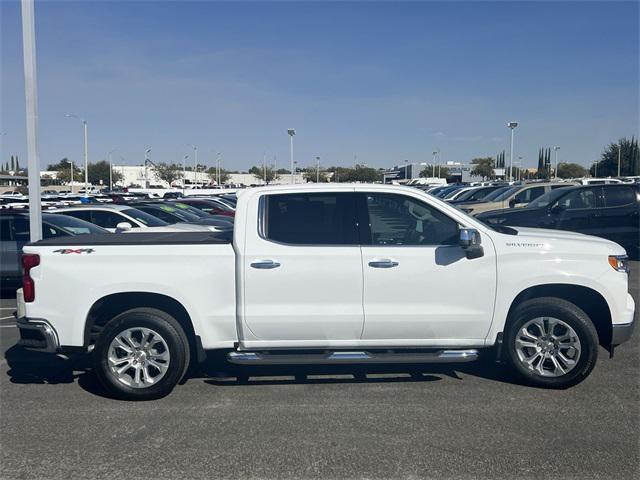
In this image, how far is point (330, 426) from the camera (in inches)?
199

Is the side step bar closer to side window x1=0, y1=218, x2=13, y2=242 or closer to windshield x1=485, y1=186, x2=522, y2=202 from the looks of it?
side window x1=0, y1=218, x2=13, y2=242

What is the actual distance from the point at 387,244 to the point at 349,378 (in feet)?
4.62

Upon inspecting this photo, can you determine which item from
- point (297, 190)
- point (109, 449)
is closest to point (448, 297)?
point (297, 190)

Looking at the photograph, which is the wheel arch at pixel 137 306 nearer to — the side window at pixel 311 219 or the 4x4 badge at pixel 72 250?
the 4x4 badge at pixel 72 250

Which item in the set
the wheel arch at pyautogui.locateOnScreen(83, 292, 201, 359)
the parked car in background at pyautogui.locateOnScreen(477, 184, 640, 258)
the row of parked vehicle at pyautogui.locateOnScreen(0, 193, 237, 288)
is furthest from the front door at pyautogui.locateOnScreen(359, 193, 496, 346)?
the parked car in background at pyautogui.locateOnScreen(477, 184, 640, 258)

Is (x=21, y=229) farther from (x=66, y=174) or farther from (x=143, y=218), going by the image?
(x=66, y=174)

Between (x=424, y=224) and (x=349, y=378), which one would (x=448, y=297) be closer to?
(x=424, y=224)

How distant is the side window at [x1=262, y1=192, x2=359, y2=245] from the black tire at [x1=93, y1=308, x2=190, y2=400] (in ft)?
4.03

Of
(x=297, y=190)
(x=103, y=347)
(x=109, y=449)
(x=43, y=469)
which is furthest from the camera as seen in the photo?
(x=297, y=190)

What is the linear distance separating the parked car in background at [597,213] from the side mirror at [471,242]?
10.2m

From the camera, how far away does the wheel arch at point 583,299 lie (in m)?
5.89

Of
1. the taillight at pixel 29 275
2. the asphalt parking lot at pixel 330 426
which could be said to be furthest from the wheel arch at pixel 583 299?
the taillight at pixel 29 275

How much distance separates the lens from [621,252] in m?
5.99

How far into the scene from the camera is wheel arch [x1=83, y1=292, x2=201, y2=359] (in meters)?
5.79
